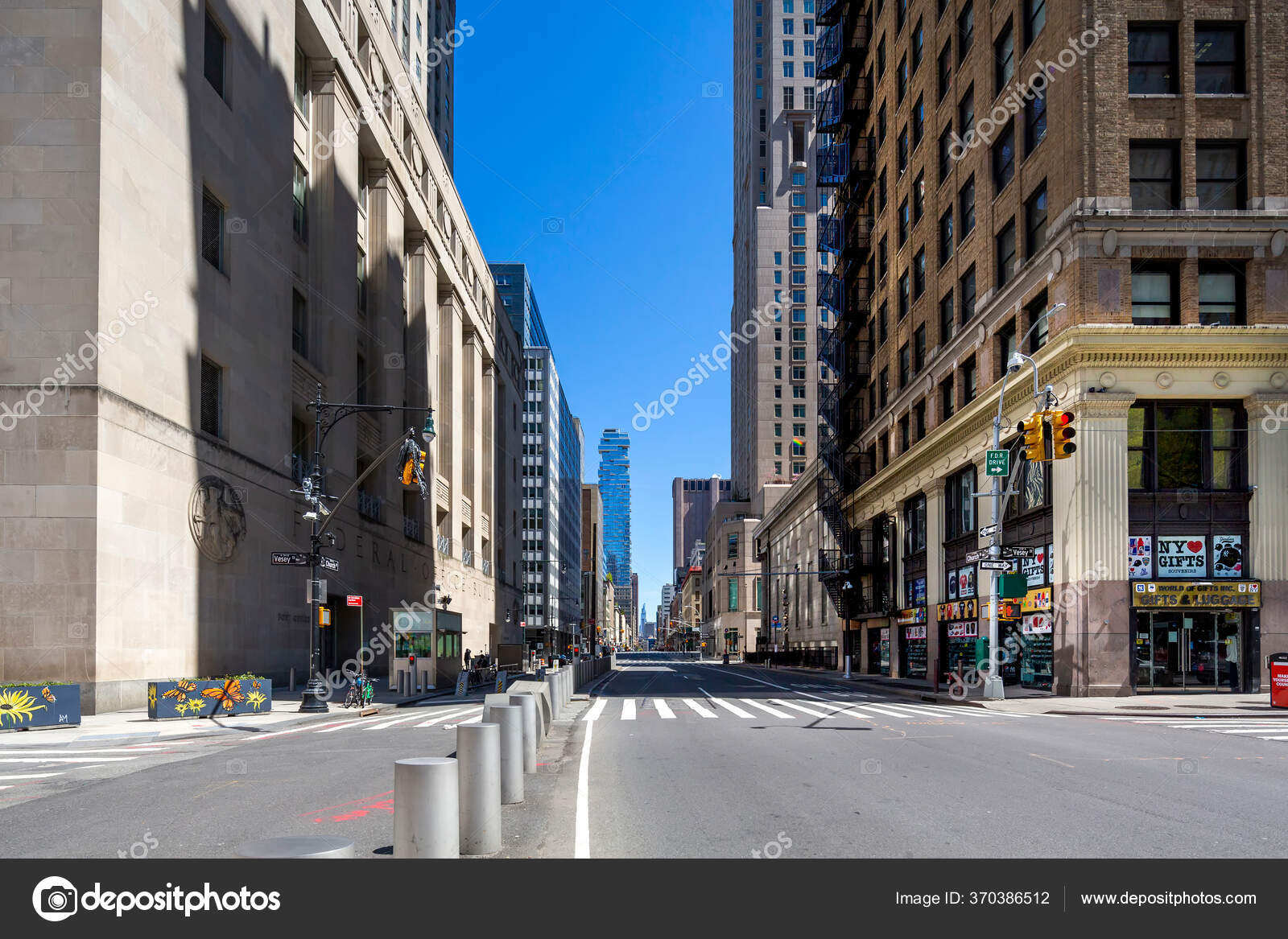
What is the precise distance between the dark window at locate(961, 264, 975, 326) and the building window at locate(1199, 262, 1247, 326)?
10.5 m

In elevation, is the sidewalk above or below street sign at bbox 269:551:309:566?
below

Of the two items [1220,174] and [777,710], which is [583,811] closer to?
[777,710]

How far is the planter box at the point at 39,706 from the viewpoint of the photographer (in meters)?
20.5

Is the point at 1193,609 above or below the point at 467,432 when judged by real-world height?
below

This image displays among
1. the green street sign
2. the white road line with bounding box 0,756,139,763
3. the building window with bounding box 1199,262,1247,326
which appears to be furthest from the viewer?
the building window with bounding box 1199,262,1247,326

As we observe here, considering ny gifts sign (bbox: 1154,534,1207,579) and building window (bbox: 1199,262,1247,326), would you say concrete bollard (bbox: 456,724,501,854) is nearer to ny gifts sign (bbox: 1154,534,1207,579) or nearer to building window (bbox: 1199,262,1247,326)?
ny gifts sign (bbox: 1154,534,1207,579)

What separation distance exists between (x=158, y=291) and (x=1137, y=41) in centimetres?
3053

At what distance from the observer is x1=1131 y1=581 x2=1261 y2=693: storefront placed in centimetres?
2986

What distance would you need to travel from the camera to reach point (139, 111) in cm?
2689

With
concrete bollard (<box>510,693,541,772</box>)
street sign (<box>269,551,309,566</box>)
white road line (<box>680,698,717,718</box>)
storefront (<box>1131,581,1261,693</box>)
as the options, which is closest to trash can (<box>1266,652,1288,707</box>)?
storefront (<box>1131,581,1261,693</box>)

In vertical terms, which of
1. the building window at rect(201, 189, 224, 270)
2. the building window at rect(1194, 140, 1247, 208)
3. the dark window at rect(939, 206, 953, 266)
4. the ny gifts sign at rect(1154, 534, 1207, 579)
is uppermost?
the dark window at rect(939, 206, 953, 266)

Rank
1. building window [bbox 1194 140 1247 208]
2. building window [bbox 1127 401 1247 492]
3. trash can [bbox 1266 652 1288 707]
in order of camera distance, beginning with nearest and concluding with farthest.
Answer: trash can [bbox 1266 652 1288 707] < building window [bbox 1127 401 1247 492] < building window [bbox 1194 140 1247 208]
